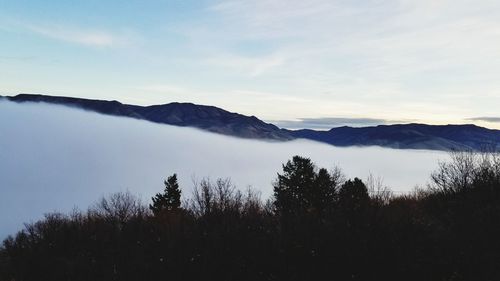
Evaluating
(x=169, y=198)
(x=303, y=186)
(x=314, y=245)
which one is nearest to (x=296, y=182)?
(x=303, y=186)

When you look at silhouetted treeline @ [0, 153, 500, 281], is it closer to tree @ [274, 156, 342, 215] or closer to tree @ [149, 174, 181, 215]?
tree @ [274, 156, 342, 215]

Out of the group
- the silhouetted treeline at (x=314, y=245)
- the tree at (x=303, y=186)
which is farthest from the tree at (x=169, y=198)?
the tree at (x=303, y=186)

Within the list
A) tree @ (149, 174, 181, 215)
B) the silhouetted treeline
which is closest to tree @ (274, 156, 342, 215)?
the silhouetted treeline

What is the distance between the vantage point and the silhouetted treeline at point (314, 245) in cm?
3041

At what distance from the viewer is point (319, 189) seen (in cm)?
6862

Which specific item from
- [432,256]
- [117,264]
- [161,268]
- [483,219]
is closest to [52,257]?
[117,264]

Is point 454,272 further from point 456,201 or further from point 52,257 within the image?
point 52,257

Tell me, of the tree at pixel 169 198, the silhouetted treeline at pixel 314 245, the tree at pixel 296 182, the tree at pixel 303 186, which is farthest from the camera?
the tree at pixel 169 198

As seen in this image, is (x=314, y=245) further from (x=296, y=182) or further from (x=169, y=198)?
(x=169, y=198)

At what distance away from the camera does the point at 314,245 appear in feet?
118

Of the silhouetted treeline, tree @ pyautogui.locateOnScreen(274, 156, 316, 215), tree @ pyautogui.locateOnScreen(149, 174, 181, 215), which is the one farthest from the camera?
tree @ pyautogui.locateOnScreen(149, 174, 181, 215)

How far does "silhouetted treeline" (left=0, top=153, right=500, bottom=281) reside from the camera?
3041cm

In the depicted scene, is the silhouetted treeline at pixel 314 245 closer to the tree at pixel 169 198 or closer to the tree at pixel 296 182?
the tree at pixel 296 182

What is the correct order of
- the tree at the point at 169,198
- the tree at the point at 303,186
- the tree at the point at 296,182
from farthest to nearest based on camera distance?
the tree at the point at 169,198, the tree at the point at 296,182, the tree at the point at 303,186
